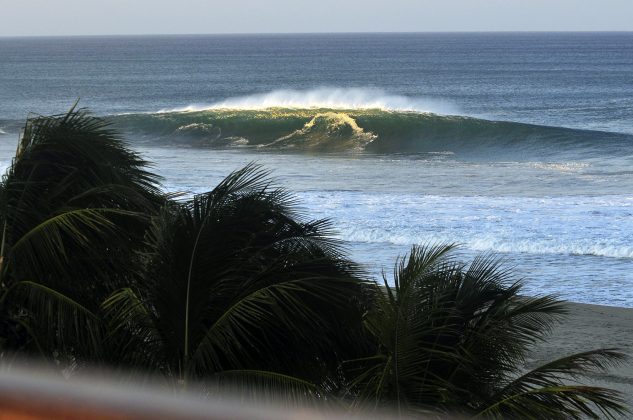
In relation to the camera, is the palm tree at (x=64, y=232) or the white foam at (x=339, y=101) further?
the white foam at (x=339, y=101)

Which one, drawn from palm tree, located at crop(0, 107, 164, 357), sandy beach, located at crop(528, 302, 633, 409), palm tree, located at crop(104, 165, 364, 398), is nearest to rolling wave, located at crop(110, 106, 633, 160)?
sandy beach, located at crop(528, 302, 633, 409)

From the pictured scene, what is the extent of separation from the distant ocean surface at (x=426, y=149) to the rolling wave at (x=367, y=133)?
0.27 ft

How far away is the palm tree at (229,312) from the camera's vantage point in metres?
4.82

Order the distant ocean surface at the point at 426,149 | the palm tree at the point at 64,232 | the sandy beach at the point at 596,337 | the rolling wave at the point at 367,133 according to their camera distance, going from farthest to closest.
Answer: the rolling wave at the point at 367,133, the distant ocean surface at the point at 426,149, the sandy beach at the point at 596,337, the palm tree at the point at 64,232

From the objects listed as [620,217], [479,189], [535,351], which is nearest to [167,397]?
[535,351]

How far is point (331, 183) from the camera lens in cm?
2558

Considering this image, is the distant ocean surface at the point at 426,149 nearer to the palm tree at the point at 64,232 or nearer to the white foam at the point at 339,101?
the white foam at the point at 339,101

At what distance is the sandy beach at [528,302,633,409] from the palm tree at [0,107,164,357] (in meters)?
4.50

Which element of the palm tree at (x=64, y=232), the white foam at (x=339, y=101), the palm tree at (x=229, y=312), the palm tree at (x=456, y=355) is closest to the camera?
the palm tree at (x=456, y=355)

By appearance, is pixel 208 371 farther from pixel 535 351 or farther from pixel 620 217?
pixel 620 217

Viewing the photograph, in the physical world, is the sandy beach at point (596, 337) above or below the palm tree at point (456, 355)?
below

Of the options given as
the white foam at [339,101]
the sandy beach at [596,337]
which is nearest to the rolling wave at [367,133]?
the white foam at [339,101]

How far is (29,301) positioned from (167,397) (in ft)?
15.5

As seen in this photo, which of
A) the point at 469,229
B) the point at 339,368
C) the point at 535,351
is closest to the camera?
the point at 339,368
